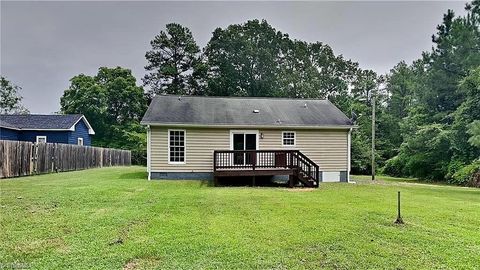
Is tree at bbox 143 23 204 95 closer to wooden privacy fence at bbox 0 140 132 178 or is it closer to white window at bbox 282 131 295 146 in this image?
wooden privacy fence at bbox 0 140 132 178

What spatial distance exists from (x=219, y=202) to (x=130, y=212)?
245 cm

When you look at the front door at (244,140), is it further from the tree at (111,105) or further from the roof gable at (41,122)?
the tree at (111,105)

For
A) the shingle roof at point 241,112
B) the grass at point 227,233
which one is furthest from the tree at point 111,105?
the grass at point 227,233

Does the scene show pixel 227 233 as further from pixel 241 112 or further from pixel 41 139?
pixel 41 139

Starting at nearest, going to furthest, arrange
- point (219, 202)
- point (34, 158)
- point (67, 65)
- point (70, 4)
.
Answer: point (219, 202), point (34, 158), point (70, 4), point (67, 65)

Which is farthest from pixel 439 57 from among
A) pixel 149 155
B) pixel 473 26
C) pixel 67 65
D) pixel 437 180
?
pixel 67 65

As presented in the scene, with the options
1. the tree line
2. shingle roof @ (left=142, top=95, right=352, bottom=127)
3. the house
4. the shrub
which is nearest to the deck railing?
the house

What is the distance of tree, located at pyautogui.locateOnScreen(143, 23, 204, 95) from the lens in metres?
38.5

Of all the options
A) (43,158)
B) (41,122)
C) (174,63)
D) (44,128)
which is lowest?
(43,158)

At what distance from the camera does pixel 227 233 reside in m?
5.84

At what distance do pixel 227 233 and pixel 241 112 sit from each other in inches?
456

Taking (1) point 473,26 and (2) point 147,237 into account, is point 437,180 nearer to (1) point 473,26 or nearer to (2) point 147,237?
(1) point 473,26


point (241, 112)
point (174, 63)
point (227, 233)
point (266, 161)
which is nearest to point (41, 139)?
point (241, 112)

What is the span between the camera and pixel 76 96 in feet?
123
